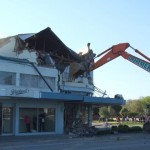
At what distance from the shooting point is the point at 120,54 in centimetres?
3928

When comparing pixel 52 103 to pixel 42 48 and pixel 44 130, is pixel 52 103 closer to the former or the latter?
pixel 44 130

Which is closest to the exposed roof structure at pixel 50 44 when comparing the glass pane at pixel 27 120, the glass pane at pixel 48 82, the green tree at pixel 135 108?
the glass pane at pixel 48 82

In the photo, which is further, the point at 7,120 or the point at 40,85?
the point at 40,85

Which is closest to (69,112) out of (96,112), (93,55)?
(93,55)

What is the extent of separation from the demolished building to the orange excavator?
4.82 feet

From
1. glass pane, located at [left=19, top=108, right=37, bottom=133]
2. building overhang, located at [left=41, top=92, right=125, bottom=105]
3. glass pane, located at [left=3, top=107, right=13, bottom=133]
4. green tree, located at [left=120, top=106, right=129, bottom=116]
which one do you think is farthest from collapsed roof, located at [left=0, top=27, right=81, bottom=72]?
green tree, located at [left=120, top=106, right=129, bottom=116]

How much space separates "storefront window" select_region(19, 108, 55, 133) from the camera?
37250mm

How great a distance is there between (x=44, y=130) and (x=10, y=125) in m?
4.01

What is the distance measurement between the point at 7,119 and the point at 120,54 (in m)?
11.8

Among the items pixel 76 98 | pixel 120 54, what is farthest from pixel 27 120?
pixel 120 54

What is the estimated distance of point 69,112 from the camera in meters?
43.3

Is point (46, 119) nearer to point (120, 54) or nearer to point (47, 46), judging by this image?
point (47, 46)

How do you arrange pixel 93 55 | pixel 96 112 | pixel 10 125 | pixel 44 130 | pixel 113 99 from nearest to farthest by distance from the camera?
pixel 10 125 < pixel 44 130 < pixel 113 99 < pixel 93 55 < pixel 96 112

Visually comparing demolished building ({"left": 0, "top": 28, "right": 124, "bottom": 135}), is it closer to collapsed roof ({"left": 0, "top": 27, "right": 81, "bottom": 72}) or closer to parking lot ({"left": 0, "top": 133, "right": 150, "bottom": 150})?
collapsed roof ({"left": 0, "top": 27, "right": 81, "bottom": 72})
